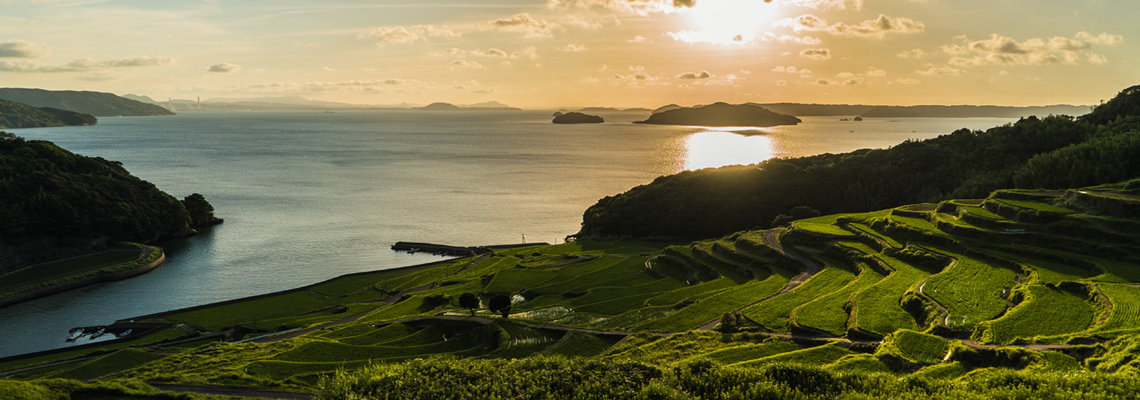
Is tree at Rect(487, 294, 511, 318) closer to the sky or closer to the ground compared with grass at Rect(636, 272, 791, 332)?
closer to the ground

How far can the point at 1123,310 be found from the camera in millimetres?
33625

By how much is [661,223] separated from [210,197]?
111809mm

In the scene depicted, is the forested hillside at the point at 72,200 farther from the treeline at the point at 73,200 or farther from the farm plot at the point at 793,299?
the farm plot at the point at 793,299

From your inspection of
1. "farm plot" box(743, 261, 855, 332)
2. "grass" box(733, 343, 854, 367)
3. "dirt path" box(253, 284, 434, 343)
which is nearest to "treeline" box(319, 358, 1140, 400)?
"grass" box(733, 343, 854, 367)

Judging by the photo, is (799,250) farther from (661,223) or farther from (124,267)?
(124,267)

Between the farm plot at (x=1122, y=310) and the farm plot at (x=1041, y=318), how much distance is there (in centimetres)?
125

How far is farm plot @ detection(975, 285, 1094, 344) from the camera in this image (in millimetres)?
32406

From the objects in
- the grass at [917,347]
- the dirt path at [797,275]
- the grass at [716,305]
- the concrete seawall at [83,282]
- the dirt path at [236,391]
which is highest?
the grass at [917,347]

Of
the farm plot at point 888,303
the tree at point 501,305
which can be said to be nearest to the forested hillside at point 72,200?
the tree at point 501,305

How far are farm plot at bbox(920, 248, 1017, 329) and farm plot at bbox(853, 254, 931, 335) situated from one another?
1.82m

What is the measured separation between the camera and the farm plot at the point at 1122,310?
30452 mm

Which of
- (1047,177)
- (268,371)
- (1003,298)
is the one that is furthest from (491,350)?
(1047,177)

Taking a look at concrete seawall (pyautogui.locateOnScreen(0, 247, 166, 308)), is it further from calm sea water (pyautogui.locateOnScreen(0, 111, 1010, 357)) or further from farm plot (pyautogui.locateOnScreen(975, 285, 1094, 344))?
farm plot (pyautogui.locateOnScreen(975, 285, 1094, 344))

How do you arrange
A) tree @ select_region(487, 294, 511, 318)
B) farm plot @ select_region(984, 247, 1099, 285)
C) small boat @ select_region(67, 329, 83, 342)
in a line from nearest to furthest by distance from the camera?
1. farm plot @ select_region(984, 247, 1099, 285)
2. tree @ select_region(487, 294, 511, 318)
3. small boat @ select_region(67, 329, 83, 342)
